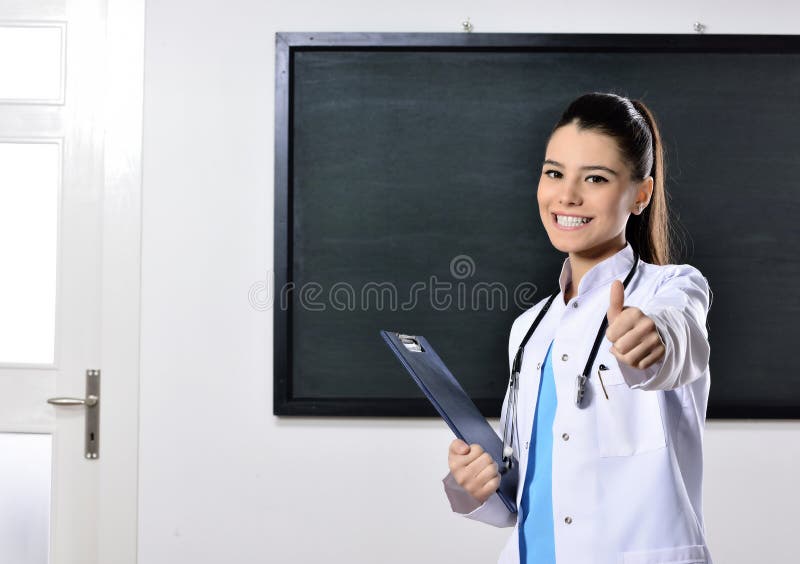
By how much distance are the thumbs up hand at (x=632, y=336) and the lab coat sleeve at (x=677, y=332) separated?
0.02 m

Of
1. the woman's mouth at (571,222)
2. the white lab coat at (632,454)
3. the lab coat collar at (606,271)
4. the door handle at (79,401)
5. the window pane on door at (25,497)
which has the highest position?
the woman's mouth at (571,222)

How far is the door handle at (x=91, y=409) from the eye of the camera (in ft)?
6.49

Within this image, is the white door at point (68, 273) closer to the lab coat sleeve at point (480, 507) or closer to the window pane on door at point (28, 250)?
the window pane on door at point (28, 250)

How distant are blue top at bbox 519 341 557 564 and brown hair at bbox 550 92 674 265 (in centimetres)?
27

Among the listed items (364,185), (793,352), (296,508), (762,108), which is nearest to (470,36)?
(364,185)

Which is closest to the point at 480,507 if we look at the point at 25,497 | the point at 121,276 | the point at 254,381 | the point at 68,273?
the point at 254,381

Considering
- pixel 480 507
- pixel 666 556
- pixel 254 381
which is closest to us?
pixel 666 556

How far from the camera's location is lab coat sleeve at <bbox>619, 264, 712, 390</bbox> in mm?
805

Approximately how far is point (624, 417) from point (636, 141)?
1.37 feet

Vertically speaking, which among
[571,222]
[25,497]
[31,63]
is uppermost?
[31,63]

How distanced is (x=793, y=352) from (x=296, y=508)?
1.44 m

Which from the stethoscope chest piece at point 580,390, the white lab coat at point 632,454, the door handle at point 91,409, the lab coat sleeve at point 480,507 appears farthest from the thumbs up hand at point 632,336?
the door handle at point 91,409

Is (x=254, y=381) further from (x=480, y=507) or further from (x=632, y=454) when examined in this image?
(x=632, y=454)

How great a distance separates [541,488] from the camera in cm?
105
